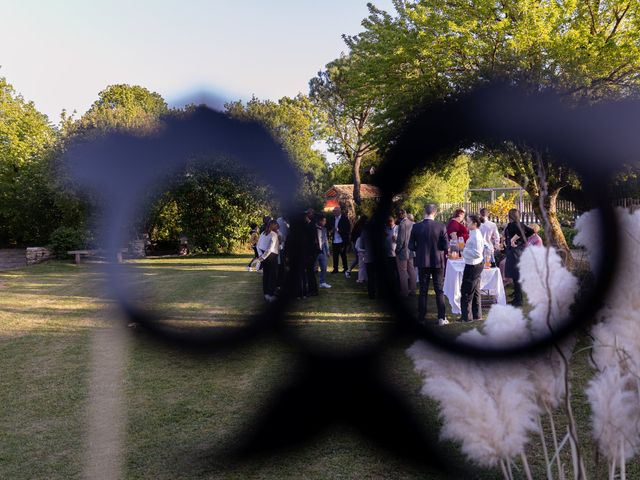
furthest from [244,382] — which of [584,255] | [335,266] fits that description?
[335,266]

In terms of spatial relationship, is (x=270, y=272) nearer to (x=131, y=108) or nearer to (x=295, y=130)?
(x=295, y=130)

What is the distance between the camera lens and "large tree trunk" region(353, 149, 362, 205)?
69.7 inches

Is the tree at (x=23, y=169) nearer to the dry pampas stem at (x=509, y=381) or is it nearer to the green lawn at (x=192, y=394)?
the green lawn at (x=192, y=394)

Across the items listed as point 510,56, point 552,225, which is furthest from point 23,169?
point 552,225

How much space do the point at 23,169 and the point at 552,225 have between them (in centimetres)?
2496

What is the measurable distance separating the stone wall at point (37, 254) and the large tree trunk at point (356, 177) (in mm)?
17565

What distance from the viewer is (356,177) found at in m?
1.88

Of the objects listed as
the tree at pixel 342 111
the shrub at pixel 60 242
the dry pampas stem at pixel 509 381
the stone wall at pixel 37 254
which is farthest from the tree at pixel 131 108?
the stone wall at pixel 37 254

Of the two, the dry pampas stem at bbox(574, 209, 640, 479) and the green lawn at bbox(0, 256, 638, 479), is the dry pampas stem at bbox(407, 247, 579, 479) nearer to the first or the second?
the dry pampas stem at bbox(574, 209, 640, 479)

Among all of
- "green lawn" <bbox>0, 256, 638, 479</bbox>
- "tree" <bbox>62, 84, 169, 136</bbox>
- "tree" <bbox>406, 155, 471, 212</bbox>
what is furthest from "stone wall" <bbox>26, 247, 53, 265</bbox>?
"tree" <bbox>406, 155, 471, 212</bbox>

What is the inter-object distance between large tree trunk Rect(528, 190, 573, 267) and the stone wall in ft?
60.0

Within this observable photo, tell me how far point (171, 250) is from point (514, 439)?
5.18 feet

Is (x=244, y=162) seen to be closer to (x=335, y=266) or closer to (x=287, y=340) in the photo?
(x=287, y=340)

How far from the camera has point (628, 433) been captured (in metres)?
1.07
